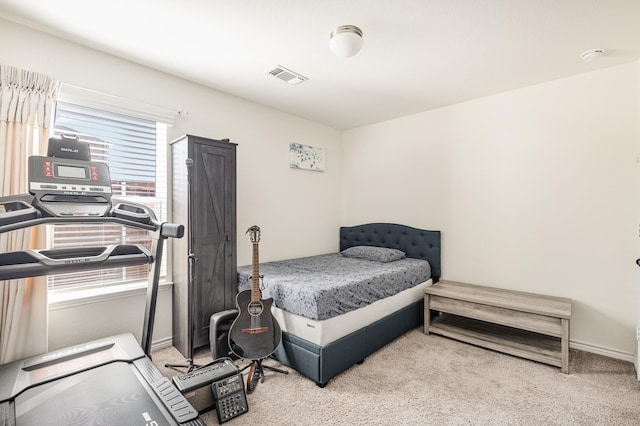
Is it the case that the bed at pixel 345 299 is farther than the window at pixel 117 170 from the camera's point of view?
No

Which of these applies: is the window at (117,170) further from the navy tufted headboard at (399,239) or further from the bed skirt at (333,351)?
the navy tufted headboard at (399,239)

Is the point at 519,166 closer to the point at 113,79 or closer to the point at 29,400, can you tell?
the point at 113,79

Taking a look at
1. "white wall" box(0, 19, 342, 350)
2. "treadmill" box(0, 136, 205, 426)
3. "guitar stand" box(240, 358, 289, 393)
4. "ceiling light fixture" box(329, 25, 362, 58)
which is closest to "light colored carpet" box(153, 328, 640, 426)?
"guitar stand" box(240, 358, 289, 393)

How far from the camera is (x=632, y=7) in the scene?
182 cm

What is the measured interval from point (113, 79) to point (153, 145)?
1.92 feet

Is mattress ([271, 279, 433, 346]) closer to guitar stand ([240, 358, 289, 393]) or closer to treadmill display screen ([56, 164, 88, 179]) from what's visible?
guitar stand ([240, 358, 289, 393])

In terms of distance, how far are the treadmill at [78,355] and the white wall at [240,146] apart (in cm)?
56

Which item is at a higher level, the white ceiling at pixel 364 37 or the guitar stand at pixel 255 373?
the white ceiling at pixel 364 37

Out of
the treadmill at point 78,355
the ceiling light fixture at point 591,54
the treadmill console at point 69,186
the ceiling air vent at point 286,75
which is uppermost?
the ceiling air vent at point 286,75

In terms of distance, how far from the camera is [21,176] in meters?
2.03

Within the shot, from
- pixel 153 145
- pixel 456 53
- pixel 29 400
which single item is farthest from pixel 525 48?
pixel 29 400

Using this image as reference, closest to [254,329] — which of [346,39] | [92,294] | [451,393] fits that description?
[92,294]

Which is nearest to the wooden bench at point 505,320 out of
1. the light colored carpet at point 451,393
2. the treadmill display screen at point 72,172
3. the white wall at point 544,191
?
the light colored carpet at point 451,393

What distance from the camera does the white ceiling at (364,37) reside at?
1868 millimetres
